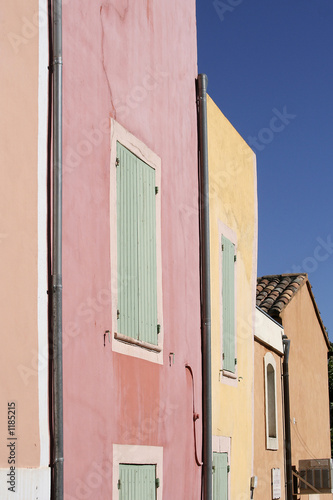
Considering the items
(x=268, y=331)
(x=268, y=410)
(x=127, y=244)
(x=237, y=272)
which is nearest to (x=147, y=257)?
(x=127, y=244)

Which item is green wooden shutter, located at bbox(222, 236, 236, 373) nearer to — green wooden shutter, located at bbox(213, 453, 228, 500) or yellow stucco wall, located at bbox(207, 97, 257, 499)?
yellow stucco wall, located at bbox(207, 97, 257, 499)

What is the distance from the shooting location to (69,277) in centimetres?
821

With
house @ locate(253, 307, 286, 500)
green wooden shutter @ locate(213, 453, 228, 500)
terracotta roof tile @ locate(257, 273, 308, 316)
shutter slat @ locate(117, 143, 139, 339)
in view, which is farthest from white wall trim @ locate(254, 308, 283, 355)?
shutter slat @ locate(117, 143, 139, 339)

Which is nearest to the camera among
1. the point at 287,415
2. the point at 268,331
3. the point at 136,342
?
the point at 136,342

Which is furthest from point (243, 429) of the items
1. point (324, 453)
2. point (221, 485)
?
point (324, 453)

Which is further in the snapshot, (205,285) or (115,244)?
(205,285)

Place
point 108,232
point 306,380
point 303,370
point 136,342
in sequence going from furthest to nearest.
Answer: point 306,380 < point 303,370 < point 136,342 < point 108,232

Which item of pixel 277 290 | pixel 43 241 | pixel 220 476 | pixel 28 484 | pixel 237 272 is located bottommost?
pixel 220 476

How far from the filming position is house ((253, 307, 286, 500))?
15.7m

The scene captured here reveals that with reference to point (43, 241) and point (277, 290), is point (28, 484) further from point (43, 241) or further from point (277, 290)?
point (277, 290)

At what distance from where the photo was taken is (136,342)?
9430 millimetres

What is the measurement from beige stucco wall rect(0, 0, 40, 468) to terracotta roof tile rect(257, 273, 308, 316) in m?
11.8

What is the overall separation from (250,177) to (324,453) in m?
9.91

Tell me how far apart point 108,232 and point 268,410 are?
8.78m
